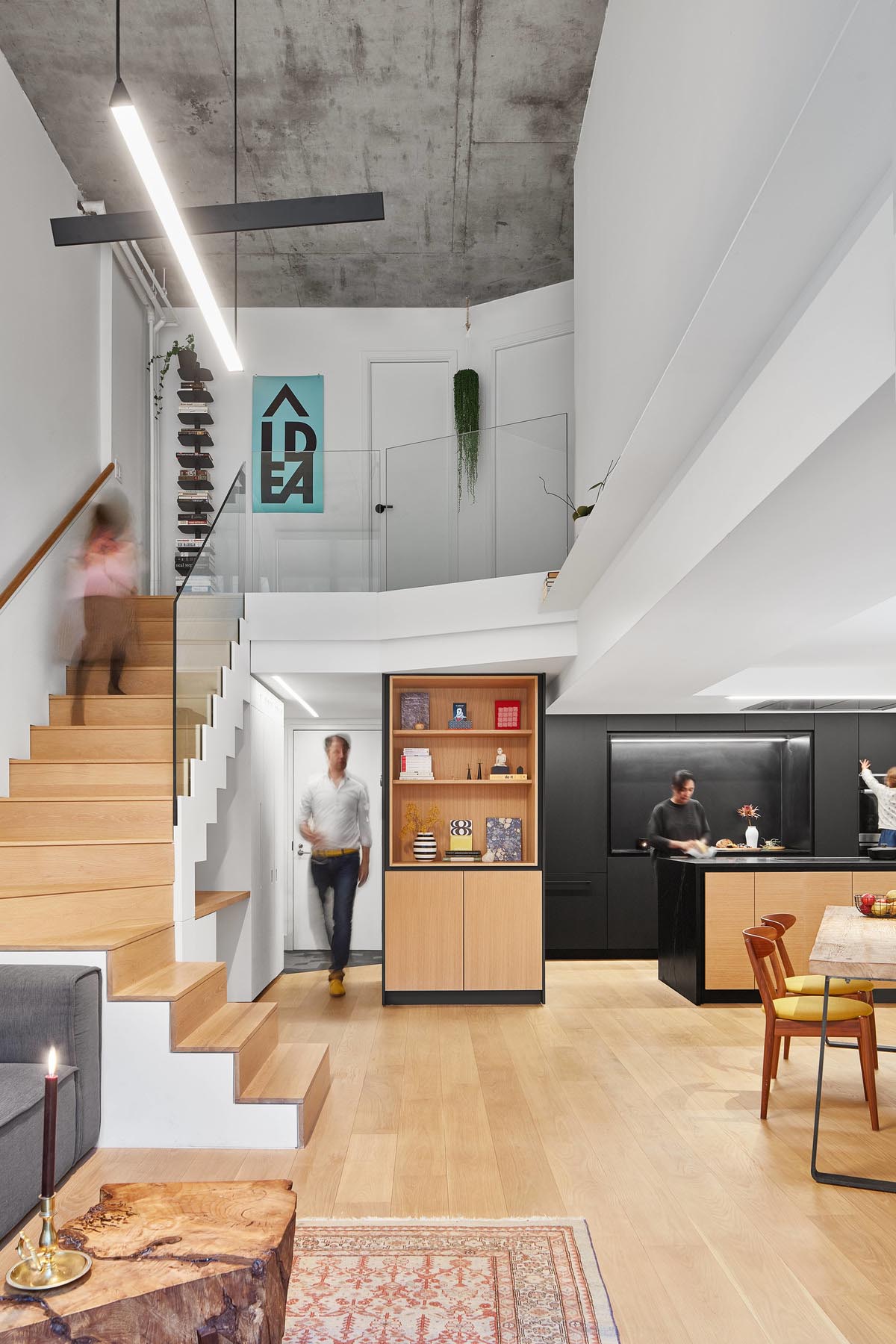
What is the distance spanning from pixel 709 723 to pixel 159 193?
23.9 ft

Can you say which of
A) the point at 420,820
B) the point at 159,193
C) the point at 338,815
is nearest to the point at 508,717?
the point at 420,820

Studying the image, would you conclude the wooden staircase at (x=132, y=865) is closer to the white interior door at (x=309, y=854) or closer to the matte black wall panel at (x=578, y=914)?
the white interior door at (x=309, y=854)

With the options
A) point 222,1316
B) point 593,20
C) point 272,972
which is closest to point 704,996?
point 272,972

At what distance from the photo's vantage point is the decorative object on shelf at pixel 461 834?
307 inches

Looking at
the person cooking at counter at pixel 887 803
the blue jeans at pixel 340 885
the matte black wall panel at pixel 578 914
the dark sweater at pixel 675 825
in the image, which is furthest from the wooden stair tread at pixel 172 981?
the person cooking at counter at pixel 887 803

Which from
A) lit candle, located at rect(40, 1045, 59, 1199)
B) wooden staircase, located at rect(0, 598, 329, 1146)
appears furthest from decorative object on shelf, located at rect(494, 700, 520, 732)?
lit candle, located at rect(40, 1045, 59, 1199)

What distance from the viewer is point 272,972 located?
26.4ft

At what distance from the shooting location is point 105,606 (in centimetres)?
654

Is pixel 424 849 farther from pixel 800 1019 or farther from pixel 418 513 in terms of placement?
pixel 800 1019

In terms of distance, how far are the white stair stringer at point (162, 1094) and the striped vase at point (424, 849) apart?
337 centimetres

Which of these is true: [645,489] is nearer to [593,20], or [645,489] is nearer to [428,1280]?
[428,1280]

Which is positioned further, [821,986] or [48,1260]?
[821,986]

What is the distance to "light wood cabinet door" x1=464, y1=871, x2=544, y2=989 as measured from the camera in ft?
24.0

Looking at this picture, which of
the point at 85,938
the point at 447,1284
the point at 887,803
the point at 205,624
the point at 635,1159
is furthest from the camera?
the point at 887,803
